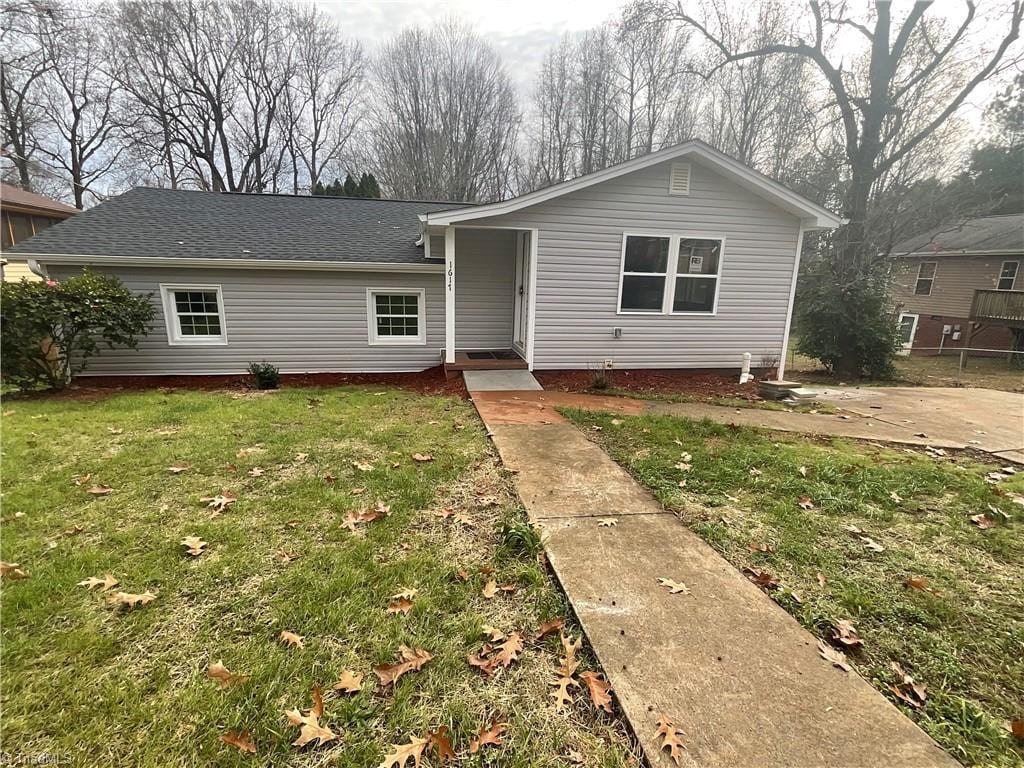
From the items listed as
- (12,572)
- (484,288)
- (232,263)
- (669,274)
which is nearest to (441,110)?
(484,288)

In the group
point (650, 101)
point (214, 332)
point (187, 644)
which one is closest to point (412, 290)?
point (214, 332)

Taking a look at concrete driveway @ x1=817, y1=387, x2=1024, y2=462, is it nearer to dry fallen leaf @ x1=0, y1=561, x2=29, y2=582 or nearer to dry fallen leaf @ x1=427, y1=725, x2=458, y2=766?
dry fallen leaf @ x1=427, y1=725, x2=458, y2=766

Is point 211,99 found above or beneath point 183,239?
above

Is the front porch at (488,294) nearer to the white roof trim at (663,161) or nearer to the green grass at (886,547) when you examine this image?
the white roof trim at (663,161)

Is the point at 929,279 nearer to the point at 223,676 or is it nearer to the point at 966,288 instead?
the point at 966,288

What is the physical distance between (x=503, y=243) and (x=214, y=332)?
20.2ft

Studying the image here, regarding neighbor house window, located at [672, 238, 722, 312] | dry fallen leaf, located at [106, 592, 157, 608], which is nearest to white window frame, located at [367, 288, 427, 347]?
neighbor house window, located at [672, 238, 722, 312]

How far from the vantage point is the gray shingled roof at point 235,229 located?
348 inches

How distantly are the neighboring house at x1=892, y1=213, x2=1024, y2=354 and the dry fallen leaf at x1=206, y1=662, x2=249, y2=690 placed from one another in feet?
68.9

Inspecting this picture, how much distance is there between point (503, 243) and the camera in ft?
33.3

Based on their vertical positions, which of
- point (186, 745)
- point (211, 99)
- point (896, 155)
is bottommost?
point (186, 745)

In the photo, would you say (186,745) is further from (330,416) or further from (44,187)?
(44,187)

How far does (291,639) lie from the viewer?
222 centimetres

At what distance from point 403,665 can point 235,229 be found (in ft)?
35.6
